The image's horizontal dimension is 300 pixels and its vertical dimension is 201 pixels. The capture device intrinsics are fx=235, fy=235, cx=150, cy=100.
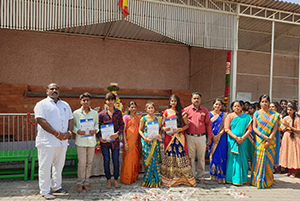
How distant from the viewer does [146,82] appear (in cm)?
1066

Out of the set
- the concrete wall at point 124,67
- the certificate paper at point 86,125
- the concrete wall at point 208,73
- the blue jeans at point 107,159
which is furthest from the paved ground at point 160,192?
the concrete wall at point 208,73

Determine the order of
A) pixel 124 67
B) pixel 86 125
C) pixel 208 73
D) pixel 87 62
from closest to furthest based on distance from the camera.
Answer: pixel 86 125
pixel 87 62
pixel 124 67
pixel 208 73

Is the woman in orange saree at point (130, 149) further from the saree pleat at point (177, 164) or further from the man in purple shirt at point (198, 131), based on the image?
the man in purple shirt at point (198, 131)

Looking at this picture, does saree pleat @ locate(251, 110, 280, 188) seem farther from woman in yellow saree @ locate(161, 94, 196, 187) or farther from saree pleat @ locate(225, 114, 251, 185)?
woman in yellow saree @ locate(161, 94, 196, 187)

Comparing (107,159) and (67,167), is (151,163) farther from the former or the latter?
(67,167)

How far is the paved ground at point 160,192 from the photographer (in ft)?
12.9

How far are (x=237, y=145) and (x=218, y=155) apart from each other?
429 millimetres

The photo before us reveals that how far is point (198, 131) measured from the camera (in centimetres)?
455

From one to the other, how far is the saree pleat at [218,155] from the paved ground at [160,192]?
0.58 feet

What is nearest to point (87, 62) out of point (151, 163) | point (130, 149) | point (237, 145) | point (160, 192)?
point (130, 149)

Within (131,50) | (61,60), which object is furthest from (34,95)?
(131,50)

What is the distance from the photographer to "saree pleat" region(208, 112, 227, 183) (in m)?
4.75

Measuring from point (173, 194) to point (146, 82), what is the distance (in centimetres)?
705

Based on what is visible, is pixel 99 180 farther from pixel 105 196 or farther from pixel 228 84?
pixel 228 84
